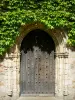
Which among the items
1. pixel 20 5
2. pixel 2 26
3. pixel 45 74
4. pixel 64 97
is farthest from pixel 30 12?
pixel 64 97

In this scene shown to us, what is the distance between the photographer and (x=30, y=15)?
6.26 metres

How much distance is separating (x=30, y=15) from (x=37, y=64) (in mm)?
1836

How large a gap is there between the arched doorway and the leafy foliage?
0.97 meters

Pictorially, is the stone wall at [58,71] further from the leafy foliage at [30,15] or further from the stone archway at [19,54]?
the leafy foliage at [30,15]

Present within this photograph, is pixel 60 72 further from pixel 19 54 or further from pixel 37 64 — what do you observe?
pixel 19 54

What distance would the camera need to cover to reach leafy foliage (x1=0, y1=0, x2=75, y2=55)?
20.7 ft

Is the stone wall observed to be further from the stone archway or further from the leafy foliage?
the leafy foliage

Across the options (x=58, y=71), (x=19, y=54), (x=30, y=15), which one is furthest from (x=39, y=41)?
(x=30, y=15)

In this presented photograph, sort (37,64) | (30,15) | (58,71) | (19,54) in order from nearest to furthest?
(30,15) → (19,54) → (58,71) → (37,64)

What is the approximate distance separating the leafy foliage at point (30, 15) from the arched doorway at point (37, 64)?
97cm

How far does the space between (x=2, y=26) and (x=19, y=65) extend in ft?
4.48

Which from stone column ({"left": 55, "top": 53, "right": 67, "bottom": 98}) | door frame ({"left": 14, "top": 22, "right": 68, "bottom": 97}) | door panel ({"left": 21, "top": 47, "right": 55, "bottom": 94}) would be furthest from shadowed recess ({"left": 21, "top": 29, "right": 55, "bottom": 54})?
stone column ({"left": 55, "top": 53, "right": 67, "bottom": 98})

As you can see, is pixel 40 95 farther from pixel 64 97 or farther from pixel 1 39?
pixel 1 39

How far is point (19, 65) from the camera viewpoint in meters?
6.96
